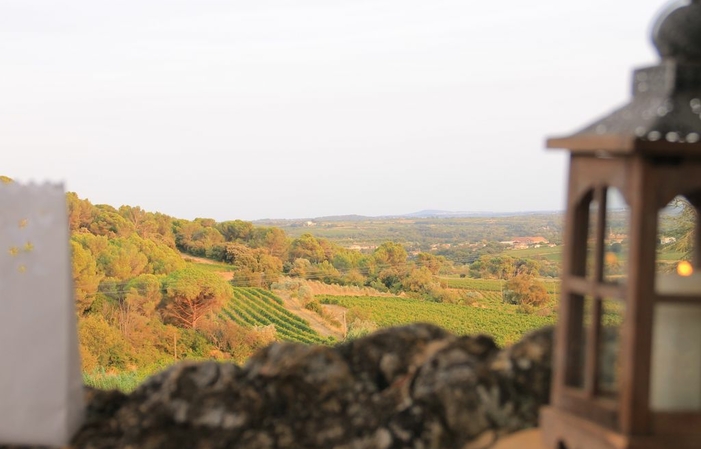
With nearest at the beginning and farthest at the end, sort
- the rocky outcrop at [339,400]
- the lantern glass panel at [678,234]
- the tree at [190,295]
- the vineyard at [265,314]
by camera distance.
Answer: the rocky outcrop at [339,400]
the lantern glass panel at [678,234]
the tree at [190,295]
the vineyard at [265,314]

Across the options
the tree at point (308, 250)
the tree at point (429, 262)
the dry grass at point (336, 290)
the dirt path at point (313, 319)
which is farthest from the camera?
the tree at point (308, 250)

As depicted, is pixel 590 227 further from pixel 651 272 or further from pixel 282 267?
pixel 282 267

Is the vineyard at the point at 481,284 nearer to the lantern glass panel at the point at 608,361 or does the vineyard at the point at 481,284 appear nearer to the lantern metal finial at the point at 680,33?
the lantern glass panel at the point at 608,361

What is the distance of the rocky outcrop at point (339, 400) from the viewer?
120 inches

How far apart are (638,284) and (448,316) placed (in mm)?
48579

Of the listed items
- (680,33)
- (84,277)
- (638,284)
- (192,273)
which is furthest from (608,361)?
(192,273)

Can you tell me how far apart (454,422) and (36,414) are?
5.61ft

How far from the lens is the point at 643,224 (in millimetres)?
2459

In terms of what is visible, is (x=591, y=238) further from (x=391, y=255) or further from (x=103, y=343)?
(x=391, y=255)

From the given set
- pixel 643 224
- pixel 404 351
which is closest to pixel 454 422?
pixel 404 351

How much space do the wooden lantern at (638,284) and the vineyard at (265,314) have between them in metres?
49.0

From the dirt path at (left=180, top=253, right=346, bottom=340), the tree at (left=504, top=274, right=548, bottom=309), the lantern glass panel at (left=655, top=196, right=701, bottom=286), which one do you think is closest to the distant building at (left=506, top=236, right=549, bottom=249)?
the tree at (left=504, top=274, right=548, bottom=309)

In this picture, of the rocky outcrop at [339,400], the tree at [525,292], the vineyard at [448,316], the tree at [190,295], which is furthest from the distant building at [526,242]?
the rocky outcrop at [339,400]

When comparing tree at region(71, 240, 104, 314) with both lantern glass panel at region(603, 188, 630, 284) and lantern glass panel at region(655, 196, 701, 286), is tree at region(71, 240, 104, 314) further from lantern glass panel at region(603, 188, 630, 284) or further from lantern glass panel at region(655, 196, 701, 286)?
lantern glass panel at region(603, 188, 630, 284)
